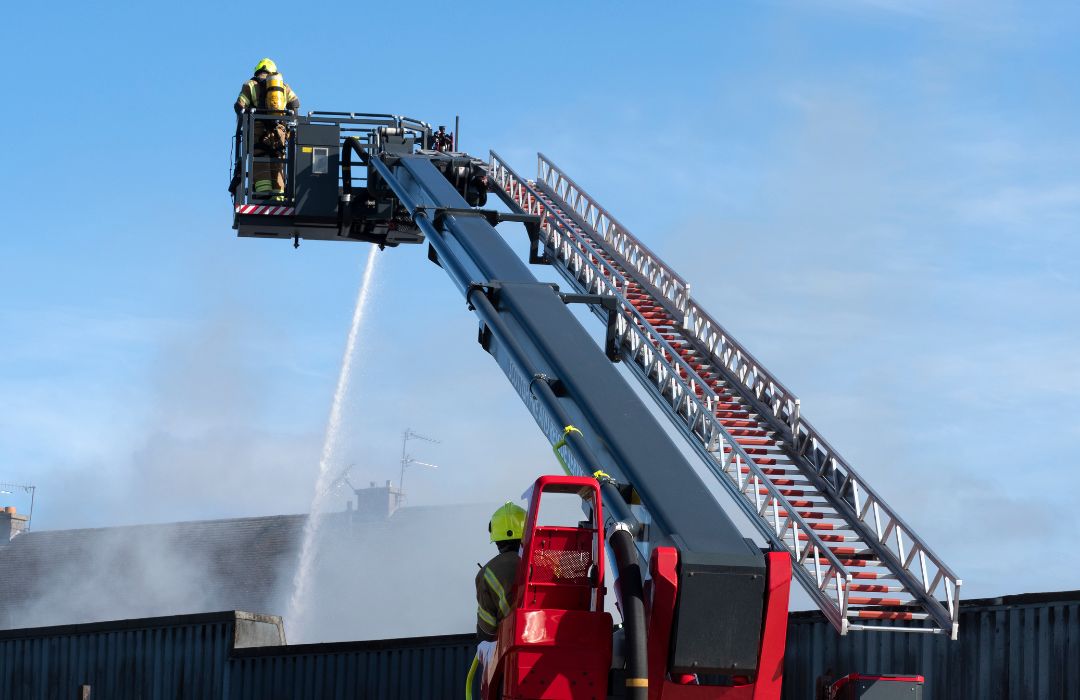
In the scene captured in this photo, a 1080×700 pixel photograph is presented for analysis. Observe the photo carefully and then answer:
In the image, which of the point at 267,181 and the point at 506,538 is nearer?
the point at 506,538

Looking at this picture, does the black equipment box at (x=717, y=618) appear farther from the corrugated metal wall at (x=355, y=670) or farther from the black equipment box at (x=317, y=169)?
the black equipment box at (x=317, y=169)

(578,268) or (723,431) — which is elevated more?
(578,268)

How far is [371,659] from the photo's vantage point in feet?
65.2

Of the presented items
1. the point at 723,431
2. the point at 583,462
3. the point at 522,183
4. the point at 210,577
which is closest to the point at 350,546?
the point at 210,577

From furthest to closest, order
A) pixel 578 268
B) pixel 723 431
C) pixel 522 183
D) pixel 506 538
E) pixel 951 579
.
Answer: pixel 522 183
pixel 578 268
pixel 723 431
pixel 951 579
pixel 506 538

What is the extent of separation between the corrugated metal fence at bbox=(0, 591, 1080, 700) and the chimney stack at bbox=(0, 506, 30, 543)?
2748 cm

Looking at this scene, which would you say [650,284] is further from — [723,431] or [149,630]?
[149,630]

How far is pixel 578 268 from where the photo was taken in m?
25.4

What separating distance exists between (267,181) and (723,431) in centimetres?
808

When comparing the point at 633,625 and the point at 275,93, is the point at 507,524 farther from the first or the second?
the point at 275,93

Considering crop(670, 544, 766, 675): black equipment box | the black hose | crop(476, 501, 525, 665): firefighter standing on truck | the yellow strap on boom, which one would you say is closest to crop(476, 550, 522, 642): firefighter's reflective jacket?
crop(476, 501, 525, 665): firefighter standing on truck

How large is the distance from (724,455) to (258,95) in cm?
925

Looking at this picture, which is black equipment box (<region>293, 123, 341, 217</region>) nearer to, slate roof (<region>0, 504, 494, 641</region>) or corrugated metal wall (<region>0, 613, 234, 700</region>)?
corrugated metal wall (<region>0, 613, 234, 700</region>)

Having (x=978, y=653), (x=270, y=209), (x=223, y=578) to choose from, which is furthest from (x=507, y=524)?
(x=223, y=578)
